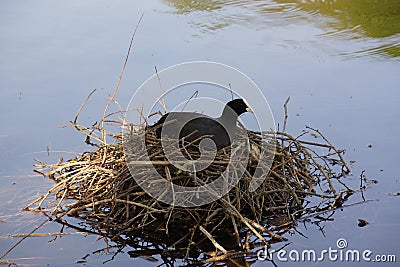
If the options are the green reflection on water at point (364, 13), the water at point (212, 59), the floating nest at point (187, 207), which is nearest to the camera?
the floating nest at point (187, 207)

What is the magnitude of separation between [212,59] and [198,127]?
7.44ft

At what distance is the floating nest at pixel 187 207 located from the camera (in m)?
2.99

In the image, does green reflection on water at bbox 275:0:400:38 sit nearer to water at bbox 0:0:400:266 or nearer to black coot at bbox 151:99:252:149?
water at bbox 0:0:400:266

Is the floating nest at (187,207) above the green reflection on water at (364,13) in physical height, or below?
below

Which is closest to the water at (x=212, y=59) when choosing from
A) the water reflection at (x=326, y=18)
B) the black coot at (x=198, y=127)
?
the water reflection at (x=326, y=18)

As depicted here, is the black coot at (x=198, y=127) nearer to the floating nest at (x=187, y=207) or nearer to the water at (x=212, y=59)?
the floating nest at (x=187, y=207)

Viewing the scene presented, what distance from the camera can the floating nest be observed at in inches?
118

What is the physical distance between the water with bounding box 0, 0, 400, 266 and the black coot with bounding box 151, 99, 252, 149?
22.8 inches

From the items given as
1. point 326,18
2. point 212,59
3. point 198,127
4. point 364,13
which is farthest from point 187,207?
point 364,13

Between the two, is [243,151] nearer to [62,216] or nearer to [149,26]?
[62,216]

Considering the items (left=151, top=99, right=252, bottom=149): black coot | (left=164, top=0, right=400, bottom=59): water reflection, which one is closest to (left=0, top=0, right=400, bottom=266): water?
(left=164, top=0, right=400, bottom=59): water reflection

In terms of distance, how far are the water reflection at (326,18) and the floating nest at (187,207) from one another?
8.29 ft

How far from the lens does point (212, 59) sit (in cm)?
543

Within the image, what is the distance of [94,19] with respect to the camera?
6.62 m
